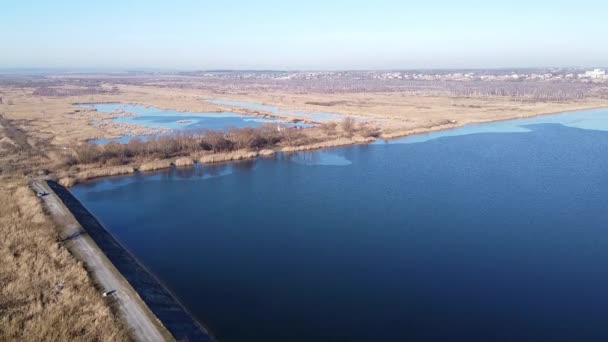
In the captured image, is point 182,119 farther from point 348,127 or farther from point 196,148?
point 348,127

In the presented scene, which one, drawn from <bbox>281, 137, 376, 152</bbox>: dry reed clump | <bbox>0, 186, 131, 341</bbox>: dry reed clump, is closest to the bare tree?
<bbox>281, 137, 376, 152</bbox>: dry reed clump

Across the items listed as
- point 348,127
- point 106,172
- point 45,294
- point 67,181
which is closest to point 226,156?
point 106,172

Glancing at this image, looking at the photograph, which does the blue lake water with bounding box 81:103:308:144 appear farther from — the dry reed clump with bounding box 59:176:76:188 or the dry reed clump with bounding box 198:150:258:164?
the dry reed clump with bounding box 59:176:76:188

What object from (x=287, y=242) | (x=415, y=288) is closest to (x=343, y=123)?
(x=287, y=242)

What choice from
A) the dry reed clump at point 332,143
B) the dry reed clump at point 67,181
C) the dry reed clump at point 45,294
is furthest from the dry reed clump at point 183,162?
the dry reed clump at point 45,294

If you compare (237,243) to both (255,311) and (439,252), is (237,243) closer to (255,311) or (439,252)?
(255,311)

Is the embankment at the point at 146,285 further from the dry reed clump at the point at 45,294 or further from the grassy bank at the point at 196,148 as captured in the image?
the grassy bank at the point at 196,148
